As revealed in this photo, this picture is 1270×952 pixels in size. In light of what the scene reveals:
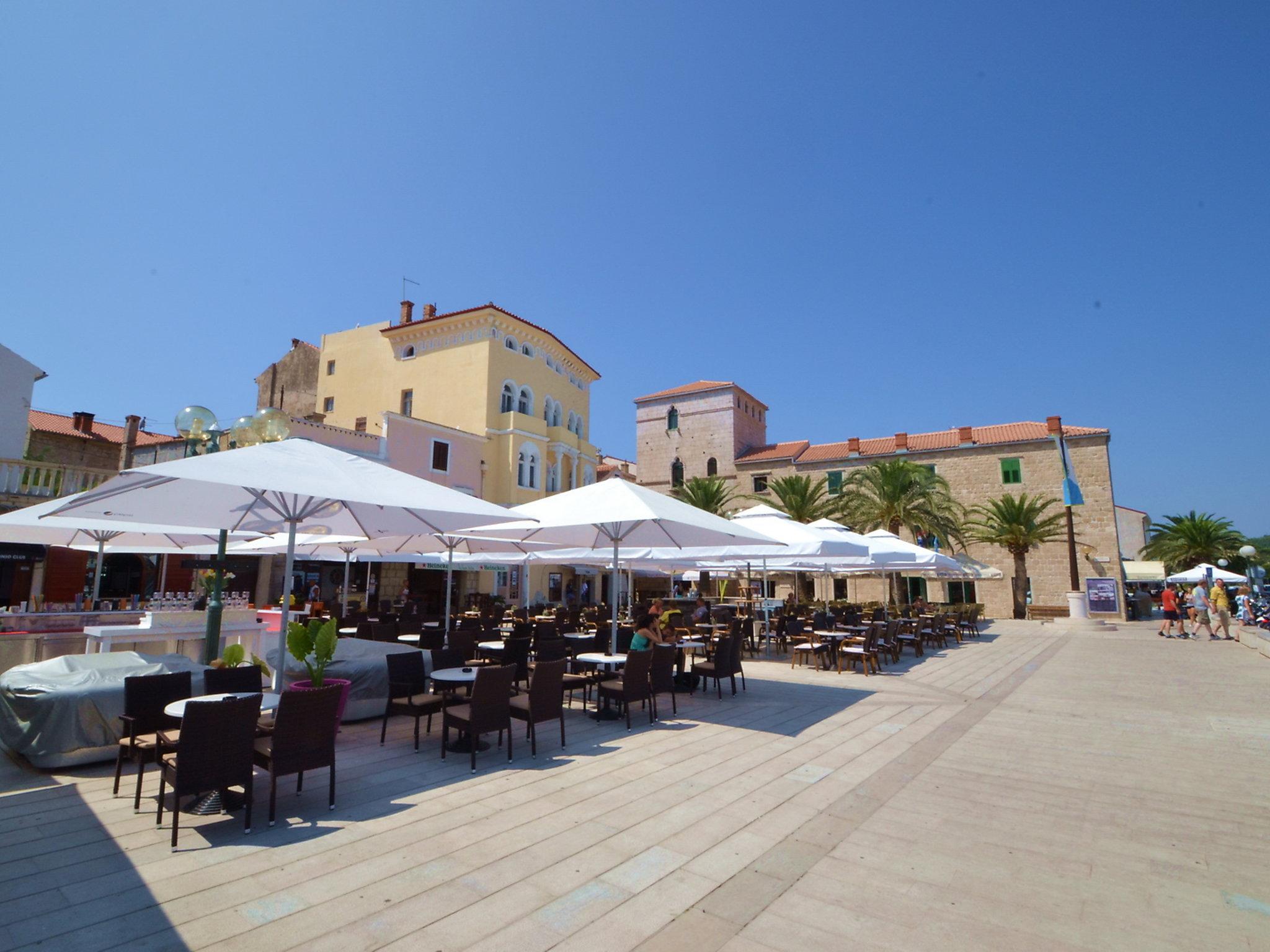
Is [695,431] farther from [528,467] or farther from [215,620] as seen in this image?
[215,620]

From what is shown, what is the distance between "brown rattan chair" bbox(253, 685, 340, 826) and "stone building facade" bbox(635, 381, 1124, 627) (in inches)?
1274

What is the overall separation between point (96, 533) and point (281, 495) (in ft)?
19.0

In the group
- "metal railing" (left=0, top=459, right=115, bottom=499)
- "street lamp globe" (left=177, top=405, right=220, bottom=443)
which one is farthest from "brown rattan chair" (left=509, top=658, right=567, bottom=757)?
"metal railing" (left=0, top=459, right=115, bottom=499)

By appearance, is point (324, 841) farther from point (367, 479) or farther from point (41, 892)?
point (367, 479)

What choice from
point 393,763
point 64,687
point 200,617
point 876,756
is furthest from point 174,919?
point 200,617

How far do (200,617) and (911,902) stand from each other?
909 centimetres

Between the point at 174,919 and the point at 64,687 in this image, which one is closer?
the point at 174,919

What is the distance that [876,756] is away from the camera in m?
5.88

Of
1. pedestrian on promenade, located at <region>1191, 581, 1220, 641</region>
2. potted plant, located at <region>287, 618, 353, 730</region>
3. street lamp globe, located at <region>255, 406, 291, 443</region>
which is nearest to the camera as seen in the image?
potted plant, located at <region>287, 618, 353, 730</region>

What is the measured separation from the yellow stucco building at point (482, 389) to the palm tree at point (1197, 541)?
1424 inches

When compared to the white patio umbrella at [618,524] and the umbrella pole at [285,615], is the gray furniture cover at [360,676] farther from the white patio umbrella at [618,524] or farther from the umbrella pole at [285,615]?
the white patio umbrella at [618,524]

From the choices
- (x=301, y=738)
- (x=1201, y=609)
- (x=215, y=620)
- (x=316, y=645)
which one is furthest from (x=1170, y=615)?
(x=215, y=620)

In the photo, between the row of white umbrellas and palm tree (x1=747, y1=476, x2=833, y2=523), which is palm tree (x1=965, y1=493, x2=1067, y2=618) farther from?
the row of white umbrellas

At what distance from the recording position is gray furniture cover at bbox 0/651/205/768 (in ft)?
16.1
